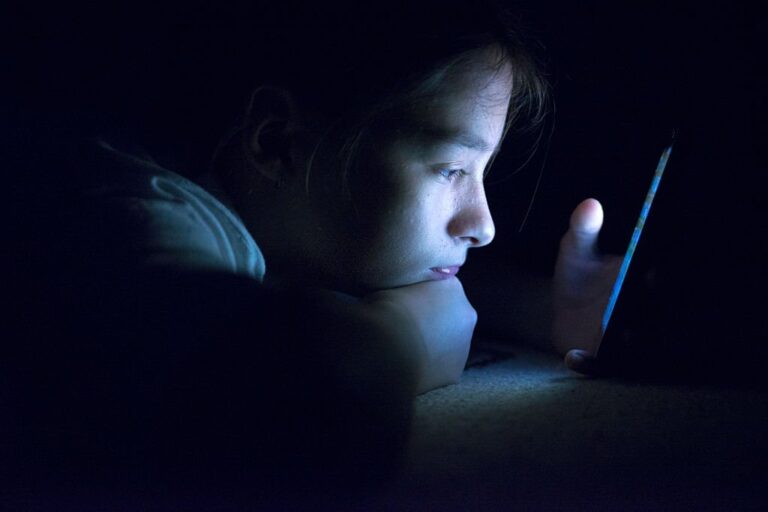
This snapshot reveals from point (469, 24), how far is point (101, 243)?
42 centimetres

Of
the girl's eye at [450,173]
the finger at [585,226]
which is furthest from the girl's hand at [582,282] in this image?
the girl's eye at [450,173]

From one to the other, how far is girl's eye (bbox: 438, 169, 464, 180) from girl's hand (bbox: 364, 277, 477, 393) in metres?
0.13

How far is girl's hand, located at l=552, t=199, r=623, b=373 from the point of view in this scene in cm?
87

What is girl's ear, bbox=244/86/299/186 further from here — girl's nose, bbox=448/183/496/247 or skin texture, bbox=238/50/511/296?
girl's nose, bbox=448/183/496/247

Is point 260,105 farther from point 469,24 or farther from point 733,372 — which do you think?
point 733,372

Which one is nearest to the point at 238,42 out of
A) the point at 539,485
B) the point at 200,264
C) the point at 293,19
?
the point at 293,19

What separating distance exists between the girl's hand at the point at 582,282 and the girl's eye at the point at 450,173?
0.21 m

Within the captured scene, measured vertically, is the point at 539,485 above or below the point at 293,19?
below

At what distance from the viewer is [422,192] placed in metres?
0.72

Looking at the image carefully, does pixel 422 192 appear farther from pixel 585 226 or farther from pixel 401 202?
pixel 585 226

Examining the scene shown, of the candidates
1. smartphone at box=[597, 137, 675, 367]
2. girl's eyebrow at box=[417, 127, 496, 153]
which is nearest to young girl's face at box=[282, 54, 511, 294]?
girl's eyebrow at box=[417, 127, 496, 153]

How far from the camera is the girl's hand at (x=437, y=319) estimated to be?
2.36 feet

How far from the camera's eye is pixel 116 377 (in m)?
Result: 0.51

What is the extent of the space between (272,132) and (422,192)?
6.4 inches
